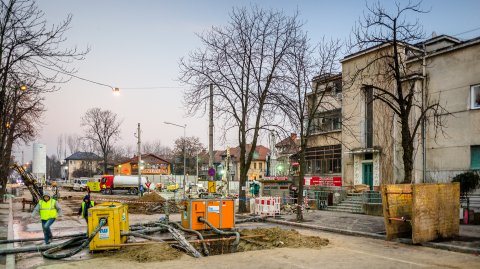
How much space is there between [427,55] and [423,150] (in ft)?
19.8

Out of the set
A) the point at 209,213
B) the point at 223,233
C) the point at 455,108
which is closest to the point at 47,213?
the point at 209,213

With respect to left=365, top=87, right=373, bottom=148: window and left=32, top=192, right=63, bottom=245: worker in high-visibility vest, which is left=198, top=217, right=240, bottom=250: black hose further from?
left=365, top=87, right=373, bottom=148: window

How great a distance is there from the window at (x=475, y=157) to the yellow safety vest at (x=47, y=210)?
21179 millimetres

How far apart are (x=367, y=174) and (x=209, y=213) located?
17.9m

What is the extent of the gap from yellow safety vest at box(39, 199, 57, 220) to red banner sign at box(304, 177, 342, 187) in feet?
75.1

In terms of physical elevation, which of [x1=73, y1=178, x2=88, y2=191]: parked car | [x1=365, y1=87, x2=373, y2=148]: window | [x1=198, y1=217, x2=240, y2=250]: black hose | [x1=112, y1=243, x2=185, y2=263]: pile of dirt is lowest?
[x1=73, y1=178, x2=88, y2=191]: parked car

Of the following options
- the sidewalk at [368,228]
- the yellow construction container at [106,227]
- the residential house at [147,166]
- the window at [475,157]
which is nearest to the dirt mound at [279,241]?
the sidewalk at [368,228]

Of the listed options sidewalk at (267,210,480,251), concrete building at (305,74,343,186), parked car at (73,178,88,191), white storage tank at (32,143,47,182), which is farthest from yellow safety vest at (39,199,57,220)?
parked car at (73,178,88,191)

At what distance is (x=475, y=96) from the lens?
21078 mm

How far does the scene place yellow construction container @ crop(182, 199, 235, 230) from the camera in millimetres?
13648

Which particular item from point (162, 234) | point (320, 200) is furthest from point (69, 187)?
point (162, 234)

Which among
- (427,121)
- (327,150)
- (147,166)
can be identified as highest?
(427,121)

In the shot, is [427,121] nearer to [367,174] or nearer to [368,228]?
[367,174]

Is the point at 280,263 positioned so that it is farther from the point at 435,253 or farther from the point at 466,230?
the point at 466,230
